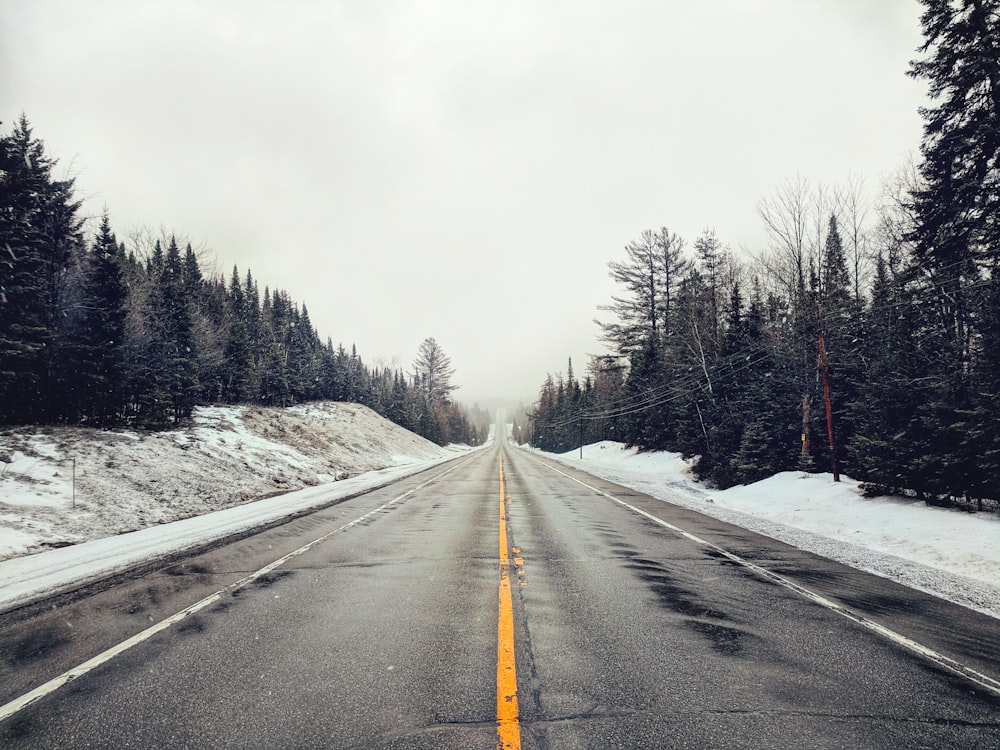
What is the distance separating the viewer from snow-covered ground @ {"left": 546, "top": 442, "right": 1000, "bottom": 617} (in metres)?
6.18

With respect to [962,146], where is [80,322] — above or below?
below

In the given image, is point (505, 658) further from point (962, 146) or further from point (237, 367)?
point (237, 367)

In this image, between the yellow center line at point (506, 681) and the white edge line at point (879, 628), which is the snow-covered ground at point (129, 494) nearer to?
the yellow center line at point (506, 681)

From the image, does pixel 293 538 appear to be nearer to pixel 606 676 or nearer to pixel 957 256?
pixel 606 676

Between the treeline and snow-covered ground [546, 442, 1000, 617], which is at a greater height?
the treeline

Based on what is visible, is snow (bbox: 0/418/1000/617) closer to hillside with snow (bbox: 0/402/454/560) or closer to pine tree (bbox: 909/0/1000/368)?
hillside with snow (bbox: 0/402/454/560)

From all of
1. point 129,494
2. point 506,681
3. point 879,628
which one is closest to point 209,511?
point 129,494

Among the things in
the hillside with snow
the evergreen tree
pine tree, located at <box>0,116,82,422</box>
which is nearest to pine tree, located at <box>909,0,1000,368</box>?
the hillside with snow

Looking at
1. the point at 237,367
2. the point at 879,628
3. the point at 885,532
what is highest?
the point at 237,367

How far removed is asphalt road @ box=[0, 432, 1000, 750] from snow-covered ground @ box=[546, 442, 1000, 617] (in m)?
0.90

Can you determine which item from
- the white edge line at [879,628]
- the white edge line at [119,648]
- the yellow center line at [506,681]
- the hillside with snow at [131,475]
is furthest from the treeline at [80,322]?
the white edge line at [879,628]

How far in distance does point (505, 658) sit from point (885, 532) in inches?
398

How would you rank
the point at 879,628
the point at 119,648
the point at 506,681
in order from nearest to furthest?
the point at 506,681 < the point at 119,648 < the point at 879,628

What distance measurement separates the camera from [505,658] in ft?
11.7
